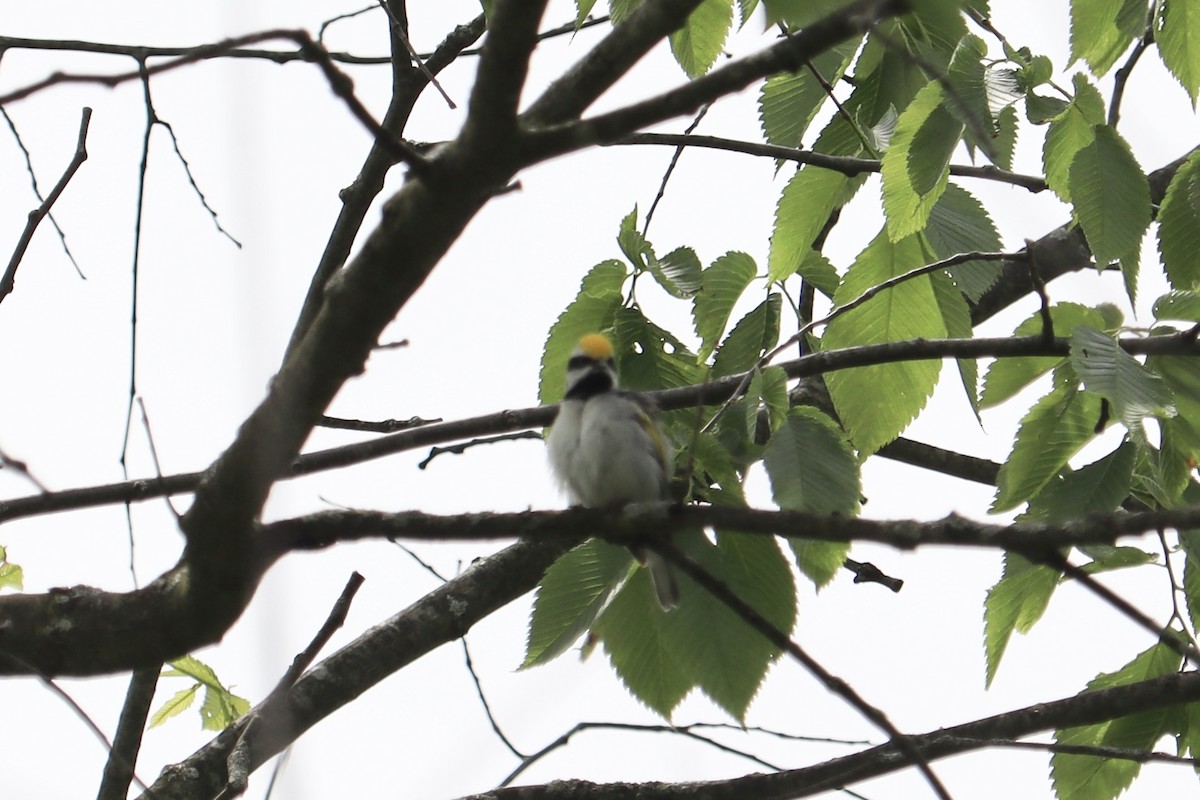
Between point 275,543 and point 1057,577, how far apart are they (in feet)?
7.78

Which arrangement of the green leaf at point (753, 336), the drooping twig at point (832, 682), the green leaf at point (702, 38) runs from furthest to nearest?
the green leaf at point (753, 336) < the green leaf at point (702, 38) < the drooping twig at point (832, 682)

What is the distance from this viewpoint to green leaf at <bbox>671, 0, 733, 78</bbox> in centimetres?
370

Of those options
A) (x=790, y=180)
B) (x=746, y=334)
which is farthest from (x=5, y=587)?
(x=790, y=180)

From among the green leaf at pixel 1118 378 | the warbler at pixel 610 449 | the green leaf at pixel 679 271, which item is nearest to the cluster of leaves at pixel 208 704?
the warbler at pixel 610 449

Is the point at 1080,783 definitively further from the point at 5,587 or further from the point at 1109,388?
the point at 5,587

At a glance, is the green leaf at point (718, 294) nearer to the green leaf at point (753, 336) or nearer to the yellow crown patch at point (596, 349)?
the green leaf at point (753, 336)

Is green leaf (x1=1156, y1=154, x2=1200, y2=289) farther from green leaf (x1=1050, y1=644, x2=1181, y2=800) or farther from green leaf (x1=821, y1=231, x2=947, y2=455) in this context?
green leaf (x1=1050, y1=644, x2=1181, y2=800)

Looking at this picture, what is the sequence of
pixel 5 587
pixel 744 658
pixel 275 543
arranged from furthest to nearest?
pixel 5 587, pixel 744 658, pixel 275 543

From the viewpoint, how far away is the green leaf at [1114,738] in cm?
380

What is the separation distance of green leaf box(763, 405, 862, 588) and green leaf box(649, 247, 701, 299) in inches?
32.2

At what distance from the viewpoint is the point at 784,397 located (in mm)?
3342

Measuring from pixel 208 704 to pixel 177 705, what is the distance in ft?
0.63

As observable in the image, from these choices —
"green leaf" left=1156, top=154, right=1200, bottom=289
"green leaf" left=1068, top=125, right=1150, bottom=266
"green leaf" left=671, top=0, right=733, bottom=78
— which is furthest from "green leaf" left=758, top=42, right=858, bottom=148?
"green leaf" left=1156, top=154, right=1200, bottom=289

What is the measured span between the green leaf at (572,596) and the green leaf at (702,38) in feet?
5.23
